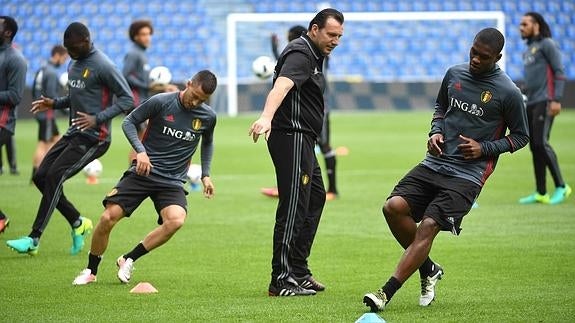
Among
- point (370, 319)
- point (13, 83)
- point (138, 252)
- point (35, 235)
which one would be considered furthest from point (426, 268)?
point (13, 83)

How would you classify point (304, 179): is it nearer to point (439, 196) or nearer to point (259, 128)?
point (259, 128)

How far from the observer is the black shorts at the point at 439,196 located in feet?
26.5

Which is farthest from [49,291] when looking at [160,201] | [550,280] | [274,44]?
[274,44]

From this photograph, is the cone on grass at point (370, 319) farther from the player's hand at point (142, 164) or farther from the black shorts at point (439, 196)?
the player's hand at point (142, 164)

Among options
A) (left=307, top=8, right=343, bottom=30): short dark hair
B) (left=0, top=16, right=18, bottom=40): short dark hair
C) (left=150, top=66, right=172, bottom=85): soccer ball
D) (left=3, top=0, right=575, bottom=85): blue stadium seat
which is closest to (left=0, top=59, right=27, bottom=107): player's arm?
(left=0, top=16, right=18, bottom=40): short dark hair

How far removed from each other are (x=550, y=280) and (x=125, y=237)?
17.5ft

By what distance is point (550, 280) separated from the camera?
9.47 meters

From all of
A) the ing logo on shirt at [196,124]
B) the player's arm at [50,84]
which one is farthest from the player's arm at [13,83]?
the player's arm at [50,84]

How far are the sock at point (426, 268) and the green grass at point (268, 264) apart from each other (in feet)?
0.76

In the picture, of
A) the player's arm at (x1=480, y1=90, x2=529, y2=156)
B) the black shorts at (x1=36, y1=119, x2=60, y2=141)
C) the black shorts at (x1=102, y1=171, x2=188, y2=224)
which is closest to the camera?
the player's arm at (x1=480, y1=90, x2=529, y2=156)

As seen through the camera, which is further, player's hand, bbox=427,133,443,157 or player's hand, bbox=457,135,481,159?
player's hand, bbox=427,133,443,157

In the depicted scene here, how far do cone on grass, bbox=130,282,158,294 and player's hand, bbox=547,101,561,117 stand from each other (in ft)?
27.2

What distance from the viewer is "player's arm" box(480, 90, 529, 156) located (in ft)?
26.9

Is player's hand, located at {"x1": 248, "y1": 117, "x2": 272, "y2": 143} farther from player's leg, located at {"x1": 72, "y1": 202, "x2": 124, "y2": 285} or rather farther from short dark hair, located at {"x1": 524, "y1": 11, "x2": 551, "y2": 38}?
short dark hair, located at {"x1": 524, "y1": 11, "x2": 551, "y2": 38}
